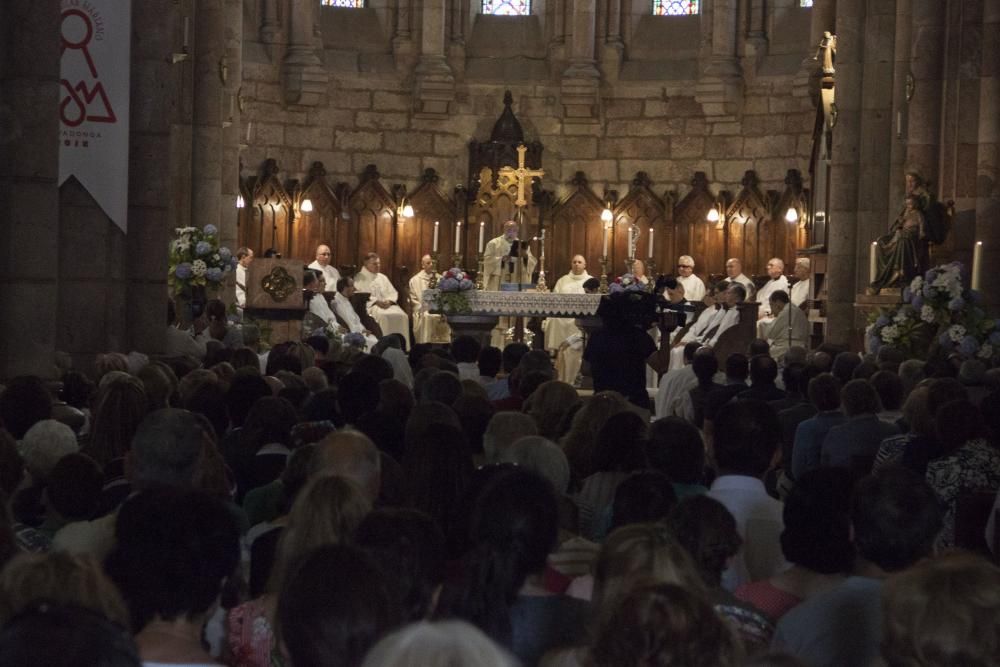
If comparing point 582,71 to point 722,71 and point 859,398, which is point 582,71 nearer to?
point 722,71

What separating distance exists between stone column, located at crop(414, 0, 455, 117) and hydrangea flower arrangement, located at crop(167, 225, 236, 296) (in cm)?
917

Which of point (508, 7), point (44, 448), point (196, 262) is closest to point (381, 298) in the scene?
point (508, 7)

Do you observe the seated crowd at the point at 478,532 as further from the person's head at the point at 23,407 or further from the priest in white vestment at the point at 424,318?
the priest in white vestment at the point at 424,318

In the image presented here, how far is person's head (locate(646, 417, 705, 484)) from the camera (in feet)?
21.3

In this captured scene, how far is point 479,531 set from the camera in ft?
14.8

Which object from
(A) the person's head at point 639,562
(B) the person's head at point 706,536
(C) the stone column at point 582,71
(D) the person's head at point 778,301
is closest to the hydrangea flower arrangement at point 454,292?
(D) the person's head at point 778,301

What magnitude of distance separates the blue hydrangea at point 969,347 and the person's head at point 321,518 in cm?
1062

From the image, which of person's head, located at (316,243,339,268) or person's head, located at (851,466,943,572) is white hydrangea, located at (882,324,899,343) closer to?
person's head, located at (316,243,339,268)

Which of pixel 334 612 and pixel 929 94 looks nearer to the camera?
pixel 334 612

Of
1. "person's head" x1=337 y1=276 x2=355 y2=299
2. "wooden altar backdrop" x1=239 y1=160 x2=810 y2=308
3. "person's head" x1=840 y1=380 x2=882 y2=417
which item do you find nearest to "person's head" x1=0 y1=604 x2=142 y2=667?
"person's head" x1=840 y1=380 x2=882 y2=417

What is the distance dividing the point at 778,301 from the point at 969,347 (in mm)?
4920

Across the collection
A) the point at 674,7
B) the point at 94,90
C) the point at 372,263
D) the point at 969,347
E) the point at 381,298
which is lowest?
the point at 969,347

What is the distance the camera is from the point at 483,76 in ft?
88.6

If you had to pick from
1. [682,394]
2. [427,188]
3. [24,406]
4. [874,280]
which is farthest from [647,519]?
[427,188]
